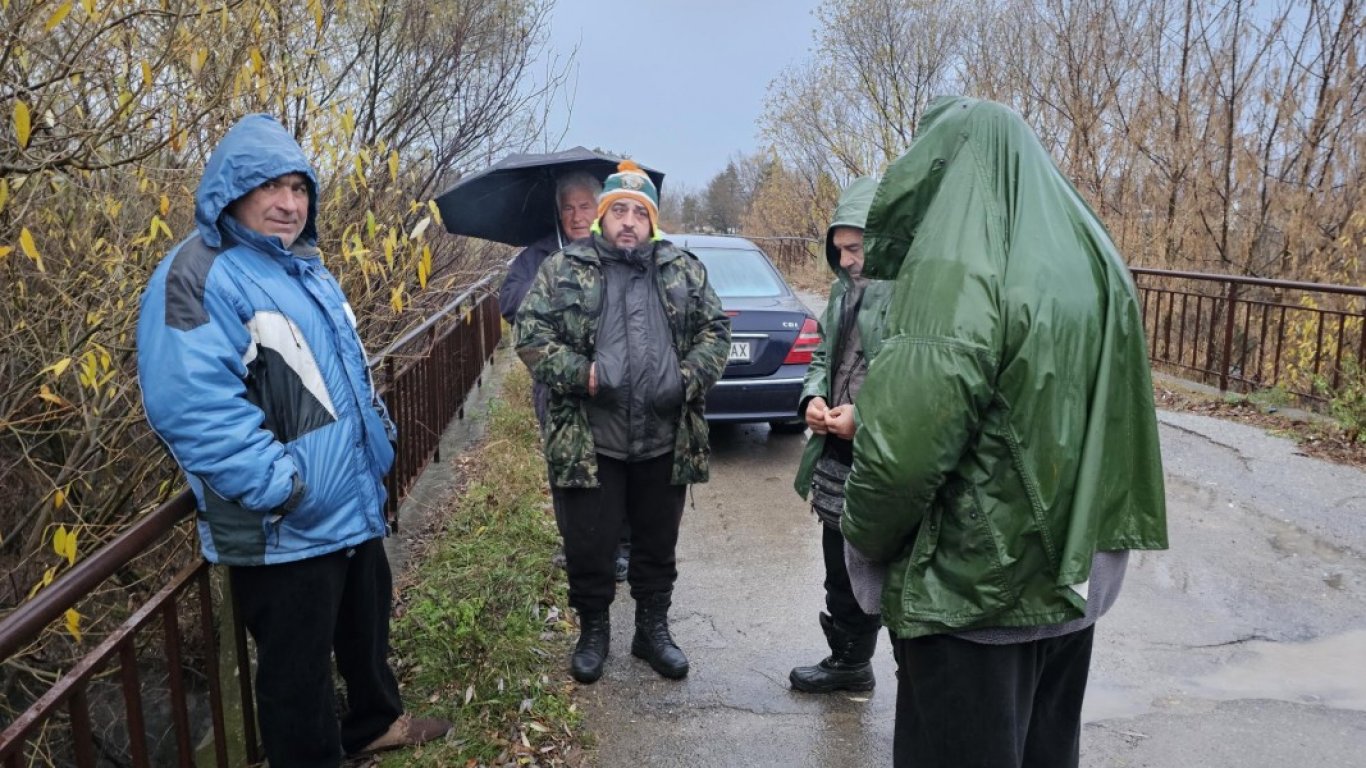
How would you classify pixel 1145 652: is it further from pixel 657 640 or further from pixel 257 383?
pixel 257 383

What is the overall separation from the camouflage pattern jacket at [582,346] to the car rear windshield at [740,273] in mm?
3539

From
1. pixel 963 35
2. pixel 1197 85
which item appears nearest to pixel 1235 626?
pixel 1197 85

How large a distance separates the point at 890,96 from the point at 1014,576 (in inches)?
805

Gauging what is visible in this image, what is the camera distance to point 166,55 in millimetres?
2486

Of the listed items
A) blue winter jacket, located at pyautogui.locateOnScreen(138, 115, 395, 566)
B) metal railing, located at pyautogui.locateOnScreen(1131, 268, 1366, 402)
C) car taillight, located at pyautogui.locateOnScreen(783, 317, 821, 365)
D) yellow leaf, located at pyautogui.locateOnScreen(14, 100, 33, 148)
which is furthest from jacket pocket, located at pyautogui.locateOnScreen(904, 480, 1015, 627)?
metal railing, located at pyautogui.locateOnScreen(1131, 268, 1366, 402)

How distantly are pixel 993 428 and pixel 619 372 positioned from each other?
1.66 meters

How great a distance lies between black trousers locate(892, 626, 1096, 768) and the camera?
179 centimetres

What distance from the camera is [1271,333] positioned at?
32.0 feet

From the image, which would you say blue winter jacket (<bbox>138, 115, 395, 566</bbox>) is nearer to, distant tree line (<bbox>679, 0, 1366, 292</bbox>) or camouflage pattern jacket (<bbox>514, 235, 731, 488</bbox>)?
camouflage pattern jacket (<bbox>514, 235, 731, 488</bbox>)

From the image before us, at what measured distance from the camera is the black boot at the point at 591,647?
3.36m

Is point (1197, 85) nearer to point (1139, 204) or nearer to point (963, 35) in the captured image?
point (1139, 204)

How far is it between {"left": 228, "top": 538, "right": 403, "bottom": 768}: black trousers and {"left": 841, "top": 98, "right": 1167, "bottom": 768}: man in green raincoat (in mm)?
1384

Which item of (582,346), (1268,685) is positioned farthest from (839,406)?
(1268,685)

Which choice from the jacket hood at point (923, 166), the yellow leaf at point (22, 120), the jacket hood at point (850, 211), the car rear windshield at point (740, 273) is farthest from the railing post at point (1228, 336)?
the yellow leaf at point (22, 120)
